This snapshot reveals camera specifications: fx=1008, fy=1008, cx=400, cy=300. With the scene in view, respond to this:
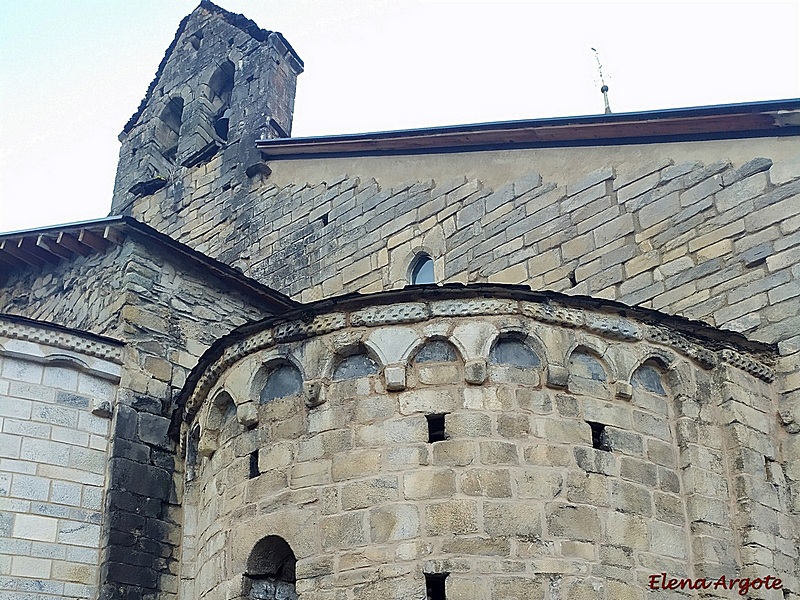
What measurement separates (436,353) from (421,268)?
3.89 m

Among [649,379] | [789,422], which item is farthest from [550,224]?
[789,422]

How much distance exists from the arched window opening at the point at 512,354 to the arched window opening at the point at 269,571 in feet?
5.76

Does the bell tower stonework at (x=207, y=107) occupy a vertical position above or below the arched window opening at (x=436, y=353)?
above

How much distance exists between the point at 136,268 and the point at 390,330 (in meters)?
3.25

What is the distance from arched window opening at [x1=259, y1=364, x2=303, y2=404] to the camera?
661cm

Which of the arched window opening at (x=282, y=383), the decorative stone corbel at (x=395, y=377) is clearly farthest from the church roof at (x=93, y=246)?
the decorative stone corbel at (x=395, y=377)

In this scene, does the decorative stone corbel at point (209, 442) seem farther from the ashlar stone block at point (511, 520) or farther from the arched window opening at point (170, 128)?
the arched window opening at point (170, 128)

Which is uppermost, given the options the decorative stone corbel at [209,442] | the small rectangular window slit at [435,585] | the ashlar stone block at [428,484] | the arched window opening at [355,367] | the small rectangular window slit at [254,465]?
the arched window opening at [355,367]

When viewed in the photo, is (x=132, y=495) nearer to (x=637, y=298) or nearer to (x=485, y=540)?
(x=485, y=540)

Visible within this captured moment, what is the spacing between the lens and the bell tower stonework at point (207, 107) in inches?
496

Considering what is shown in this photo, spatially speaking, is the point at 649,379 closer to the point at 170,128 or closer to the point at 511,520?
the point at 511,520

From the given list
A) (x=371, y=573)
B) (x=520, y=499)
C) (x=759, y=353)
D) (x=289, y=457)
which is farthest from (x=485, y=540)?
(x=759, y=353)

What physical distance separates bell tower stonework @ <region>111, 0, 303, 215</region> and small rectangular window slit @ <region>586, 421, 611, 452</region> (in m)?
6.95

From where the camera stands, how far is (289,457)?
638 cm
